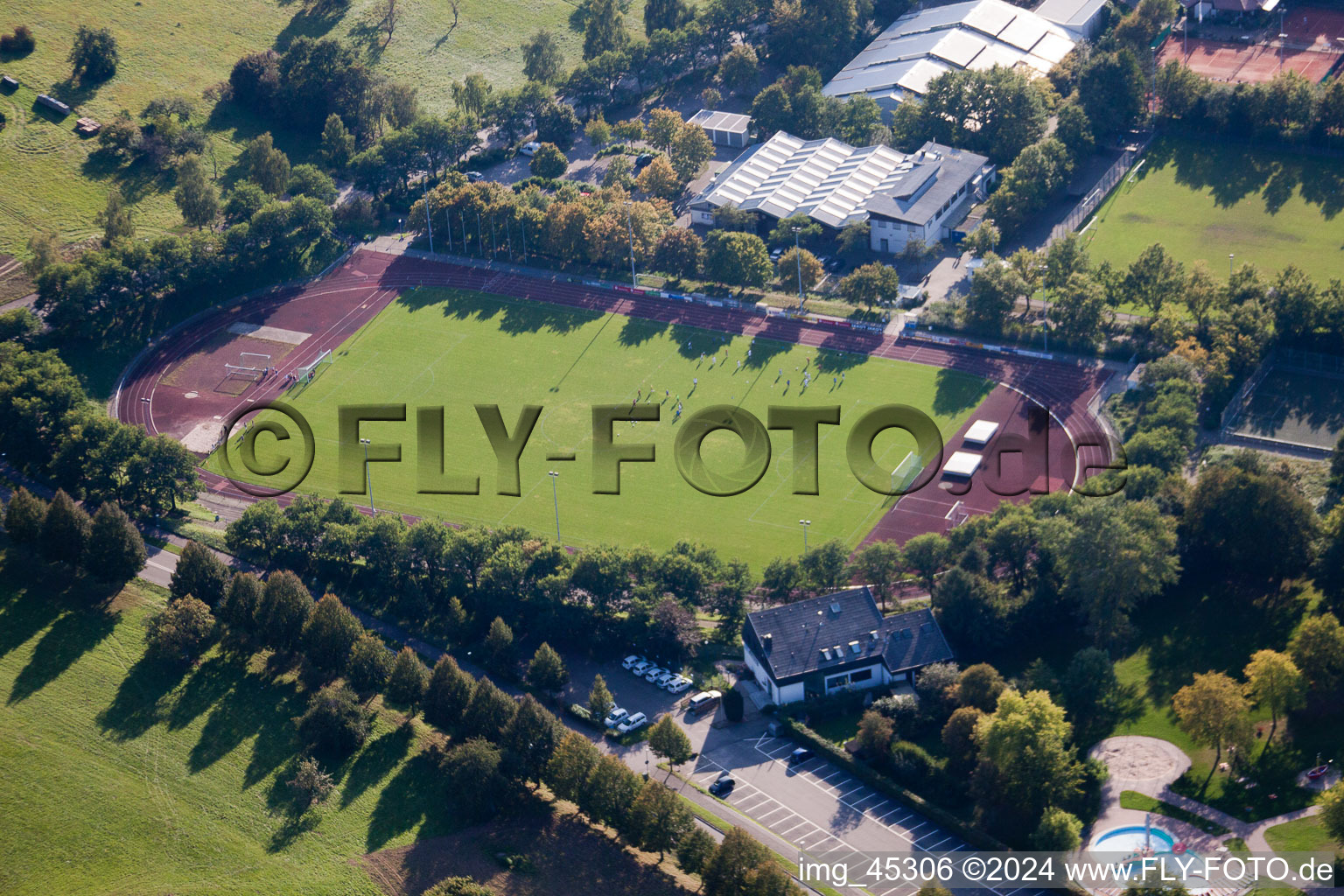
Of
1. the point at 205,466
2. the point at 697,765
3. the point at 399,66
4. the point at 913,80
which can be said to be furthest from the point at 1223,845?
the point at 399,66

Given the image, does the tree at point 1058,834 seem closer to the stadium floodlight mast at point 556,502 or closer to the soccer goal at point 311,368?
the stadium floodlight mast at point 556,502

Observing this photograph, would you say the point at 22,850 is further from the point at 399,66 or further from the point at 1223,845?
the point at 399,66

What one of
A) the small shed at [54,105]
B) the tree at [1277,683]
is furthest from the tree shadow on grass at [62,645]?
the small shed at [54,105]

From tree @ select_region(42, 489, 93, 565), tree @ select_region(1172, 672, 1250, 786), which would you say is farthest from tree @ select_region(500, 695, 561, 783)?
tree @ select_region(42, 489, 93, 565)

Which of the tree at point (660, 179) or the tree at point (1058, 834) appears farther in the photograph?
the tree at point (660, 179)

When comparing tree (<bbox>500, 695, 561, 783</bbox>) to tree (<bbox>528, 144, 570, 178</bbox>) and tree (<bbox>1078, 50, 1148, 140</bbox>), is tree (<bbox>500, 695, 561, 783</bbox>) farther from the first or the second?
tree (<bbox>1078, 50, 1148, 140</bbox>)

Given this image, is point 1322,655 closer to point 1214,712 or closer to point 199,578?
point 1214,712

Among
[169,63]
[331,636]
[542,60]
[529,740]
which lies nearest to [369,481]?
[331,636]
